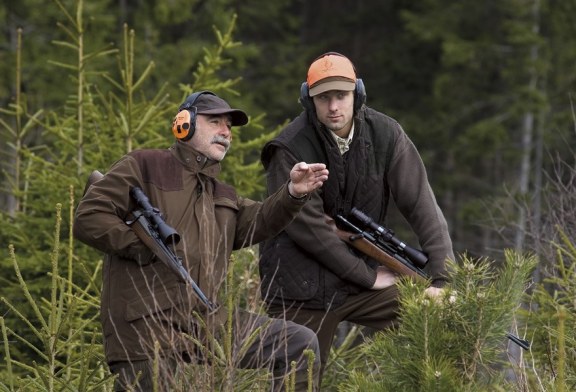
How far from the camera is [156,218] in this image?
6.96m

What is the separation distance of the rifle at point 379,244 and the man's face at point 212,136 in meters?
1.08

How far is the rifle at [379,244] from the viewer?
8297mm

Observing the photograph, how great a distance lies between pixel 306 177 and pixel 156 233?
2.52 ft

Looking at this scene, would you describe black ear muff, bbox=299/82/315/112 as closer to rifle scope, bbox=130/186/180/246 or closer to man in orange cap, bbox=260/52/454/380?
man in orange cap, bbox=260/52/454/380

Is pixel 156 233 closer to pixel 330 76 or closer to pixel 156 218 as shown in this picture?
pixel 156 218

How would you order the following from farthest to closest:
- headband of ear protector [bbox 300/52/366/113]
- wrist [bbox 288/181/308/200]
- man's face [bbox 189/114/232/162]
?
headband of ear protector [bbox 300/52/366/113], man's face [bbox 189/114/232/162], wrist [bbox 288/181/308/200]

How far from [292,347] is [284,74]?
26724 mm

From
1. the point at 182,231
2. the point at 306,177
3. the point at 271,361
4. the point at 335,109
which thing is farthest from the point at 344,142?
the point at 271,361

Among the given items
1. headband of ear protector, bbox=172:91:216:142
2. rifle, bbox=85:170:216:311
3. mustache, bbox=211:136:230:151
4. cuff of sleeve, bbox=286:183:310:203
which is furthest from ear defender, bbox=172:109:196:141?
cuff of sleeve, bbox=286:183:310:203

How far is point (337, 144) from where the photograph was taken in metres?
8.16

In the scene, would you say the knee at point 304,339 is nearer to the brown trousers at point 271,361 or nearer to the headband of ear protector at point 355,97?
the brown trousers at point 271,361

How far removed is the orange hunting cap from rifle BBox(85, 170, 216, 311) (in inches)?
55.1

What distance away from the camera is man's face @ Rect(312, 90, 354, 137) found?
808 centimetres

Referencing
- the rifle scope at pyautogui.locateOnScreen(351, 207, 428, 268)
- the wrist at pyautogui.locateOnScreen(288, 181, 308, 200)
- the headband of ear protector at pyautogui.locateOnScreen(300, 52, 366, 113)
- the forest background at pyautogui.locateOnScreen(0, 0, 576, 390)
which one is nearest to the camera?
the wrist at pyautogui.locateOnScreen(288, 181, 308, 200)
